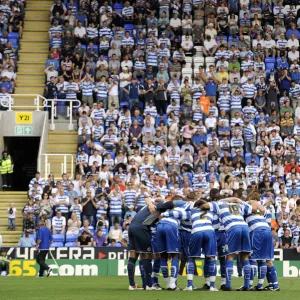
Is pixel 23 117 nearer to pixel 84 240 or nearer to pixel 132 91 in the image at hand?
pixel 132 91

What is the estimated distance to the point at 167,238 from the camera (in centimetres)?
2092

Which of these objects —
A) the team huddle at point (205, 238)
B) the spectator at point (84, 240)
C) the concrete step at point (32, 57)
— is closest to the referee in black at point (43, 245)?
the spectator at point (84, 240)

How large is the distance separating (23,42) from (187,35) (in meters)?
6.76

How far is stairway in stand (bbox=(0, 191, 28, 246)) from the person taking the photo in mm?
34438

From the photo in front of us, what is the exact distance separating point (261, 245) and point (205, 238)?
1.27 meters

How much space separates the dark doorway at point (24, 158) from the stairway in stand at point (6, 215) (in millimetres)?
3618

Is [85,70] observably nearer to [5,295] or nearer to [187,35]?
[187,35]

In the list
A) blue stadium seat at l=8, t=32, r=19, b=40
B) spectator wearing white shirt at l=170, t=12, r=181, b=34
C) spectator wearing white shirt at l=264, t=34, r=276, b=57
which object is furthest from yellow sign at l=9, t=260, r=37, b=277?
spectator wearing white shirt at l=264, t=34, r=276, b=57

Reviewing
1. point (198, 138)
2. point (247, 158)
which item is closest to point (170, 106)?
point (198, 138)

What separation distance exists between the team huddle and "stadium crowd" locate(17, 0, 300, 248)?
1102 cm

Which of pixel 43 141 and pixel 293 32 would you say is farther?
pixel 293 32

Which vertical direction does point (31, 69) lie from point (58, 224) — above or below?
above

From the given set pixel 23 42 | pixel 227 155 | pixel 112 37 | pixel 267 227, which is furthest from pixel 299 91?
pixel 267 227

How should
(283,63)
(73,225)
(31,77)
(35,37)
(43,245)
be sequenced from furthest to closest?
(35,37), (31,77), (283,63), (73,225), (43,245)
